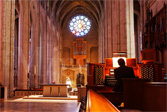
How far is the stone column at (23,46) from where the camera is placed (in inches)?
585

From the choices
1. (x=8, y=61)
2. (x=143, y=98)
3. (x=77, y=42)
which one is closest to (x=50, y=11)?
(x=77, y=42)

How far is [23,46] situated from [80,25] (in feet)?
59.2

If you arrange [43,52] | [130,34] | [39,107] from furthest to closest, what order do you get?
1. [43,52]
2. [130,34]
3. [39,107]

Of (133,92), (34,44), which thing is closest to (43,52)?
(34,44)

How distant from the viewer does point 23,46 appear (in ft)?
49.9

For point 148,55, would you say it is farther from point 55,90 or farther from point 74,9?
point 74,9

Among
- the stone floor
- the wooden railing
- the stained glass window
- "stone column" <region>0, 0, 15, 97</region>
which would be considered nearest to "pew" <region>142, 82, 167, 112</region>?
the wooden railing

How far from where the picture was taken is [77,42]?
31953 millimetres

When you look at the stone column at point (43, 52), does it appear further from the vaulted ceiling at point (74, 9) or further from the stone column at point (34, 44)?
the vaulted ceiling at point (74, 9)

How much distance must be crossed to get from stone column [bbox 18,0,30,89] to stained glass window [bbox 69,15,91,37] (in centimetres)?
1714

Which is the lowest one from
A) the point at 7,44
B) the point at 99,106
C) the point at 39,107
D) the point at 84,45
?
the point at 39,107

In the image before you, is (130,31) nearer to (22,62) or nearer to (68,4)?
(22,62)

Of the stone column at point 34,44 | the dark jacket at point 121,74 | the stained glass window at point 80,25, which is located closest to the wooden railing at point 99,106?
the dark jacket at point 121,74

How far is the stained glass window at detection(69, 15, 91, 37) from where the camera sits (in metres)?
32.5
